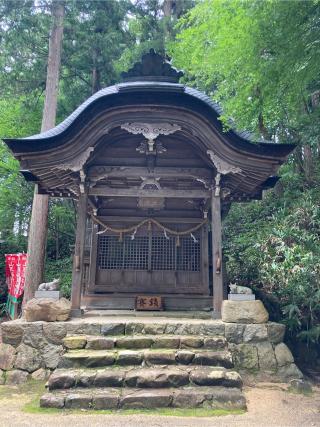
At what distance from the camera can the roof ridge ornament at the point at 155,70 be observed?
281 inches

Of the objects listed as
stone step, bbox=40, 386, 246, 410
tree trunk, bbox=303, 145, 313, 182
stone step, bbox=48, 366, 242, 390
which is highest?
tree trunk, bbox=303, 145, 313, 182

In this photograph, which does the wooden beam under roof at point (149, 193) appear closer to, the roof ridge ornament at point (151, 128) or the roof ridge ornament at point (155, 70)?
the roof ridge ornament at point (151, 128)

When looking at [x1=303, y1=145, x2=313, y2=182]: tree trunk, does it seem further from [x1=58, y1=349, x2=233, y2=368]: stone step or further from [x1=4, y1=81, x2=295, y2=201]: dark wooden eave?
[x1=58, y1=349, x2=233, y2=368]: stone step

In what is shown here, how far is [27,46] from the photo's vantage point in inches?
471

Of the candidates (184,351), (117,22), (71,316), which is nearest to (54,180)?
(71,316)

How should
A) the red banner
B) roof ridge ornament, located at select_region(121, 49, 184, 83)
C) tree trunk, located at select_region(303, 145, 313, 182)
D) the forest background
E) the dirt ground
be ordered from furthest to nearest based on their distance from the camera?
tree trunk, located at select_region(303, 145, 313, 182), the red banner, roof ridge ornament, located at select_region(121, 49, 184, 83), the forest background, the dirt ground

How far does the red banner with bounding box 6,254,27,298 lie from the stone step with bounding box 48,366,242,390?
20.4ft

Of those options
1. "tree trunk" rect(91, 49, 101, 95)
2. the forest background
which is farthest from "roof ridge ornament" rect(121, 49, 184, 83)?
"tree trunk" rect(91, 49, 101, 95)

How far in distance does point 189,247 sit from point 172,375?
4.01 meters

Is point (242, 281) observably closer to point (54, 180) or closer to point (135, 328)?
point (135, 328)

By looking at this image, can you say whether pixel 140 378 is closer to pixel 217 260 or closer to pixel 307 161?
pixel 217 260

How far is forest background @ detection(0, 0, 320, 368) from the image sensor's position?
13.5 feet

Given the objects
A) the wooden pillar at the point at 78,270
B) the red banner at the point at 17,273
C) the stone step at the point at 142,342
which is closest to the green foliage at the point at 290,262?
the stone step at the point at 142,342

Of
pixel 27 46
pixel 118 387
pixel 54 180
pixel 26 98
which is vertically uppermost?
pixel 27 46
